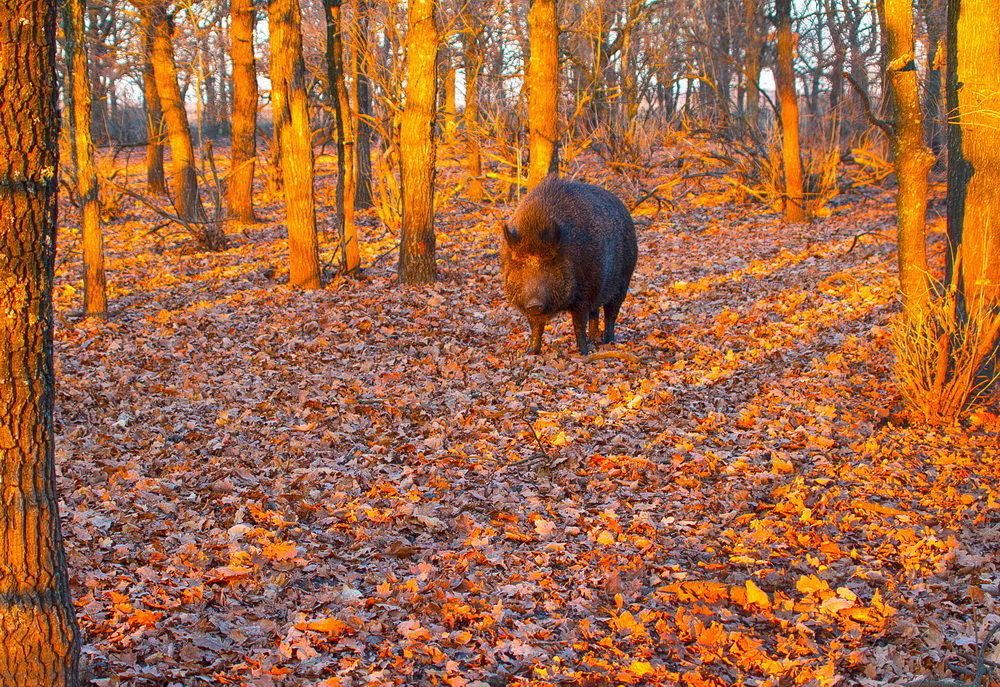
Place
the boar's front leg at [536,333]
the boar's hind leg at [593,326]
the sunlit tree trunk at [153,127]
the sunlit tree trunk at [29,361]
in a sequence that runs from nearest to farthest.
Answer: the sunlit tree trunk at [29,361]
the boar's front leg at [536,333]
the boar's hind leg at [593,326]
the sunlit tree trunk at [153,127]

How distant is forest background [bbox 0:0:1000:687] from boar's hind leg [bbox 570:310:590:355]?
10.4 inches

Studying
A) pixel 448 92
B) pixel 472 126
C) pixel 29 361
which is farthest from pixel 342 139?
pixel 448 92

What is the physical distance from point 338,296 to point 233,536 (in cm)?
688

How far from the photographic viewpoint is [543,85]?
44.3 feet

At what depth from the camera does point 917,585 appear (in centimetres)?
441

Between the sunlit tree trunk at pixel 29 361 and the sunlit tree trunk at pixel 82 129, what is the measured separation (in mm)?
7594

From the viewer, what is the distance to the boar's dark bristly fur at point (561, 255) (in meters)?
8.34

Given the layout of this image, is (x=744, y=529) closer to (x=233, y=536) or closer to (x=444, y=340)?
Answer: (x=233, y=536)

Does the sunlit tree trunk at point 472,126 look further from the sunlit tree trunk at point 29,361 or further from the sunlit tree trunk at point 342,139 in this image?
the sunlit tree trunk at point 29,361

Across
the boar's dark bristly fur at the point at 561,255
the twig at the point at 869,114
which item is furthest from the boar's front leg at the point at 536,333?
the twig at the point at 869,114

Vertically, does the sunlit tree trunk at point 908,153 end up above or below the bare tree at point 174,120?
below

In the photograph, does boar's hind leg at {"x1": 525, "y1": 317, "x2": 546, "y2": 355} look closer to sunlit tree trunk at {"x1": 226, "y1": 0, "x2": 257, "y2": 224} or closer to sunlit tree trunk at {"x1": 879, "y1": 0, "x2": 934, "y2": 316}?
sunlit tree trunk at {"x1": 879, "y1": 0, "x2": 934, "y2": 316}

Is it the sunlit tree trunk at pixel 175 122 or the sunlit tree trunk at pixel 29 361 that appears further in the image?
the sunlit tree trunk at pixel 175 122

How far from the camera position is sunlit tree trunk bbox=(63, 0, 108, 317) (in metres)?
9.42
